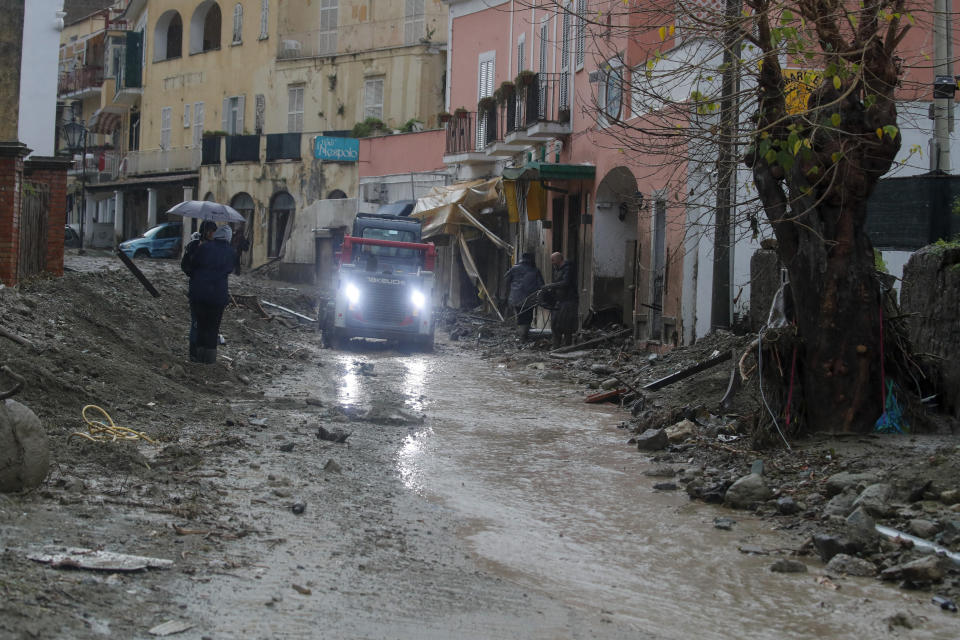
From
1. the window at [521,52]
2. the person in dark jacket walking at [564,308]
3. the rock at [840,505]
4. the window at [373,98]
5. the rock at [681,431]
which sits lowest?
the rock at [840,505]

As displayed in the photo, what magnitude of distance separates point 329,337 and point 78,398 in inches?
438

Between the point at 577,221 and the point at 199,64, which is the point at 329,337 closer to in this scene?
the point at 577,221

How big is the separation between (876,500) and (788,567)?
4.34 feet

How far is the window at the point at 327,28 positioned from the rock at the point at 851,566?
125 ft

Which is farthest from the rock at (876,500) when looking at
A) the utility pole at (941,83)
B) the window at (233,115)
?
the window at (233,115)

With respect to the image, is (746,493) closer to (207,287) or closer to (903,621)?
(903,621)

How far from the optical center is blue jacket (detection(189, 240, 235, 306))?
13.0 m

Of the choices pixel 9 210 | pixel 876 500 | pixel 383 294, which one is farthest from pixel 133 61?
pixel 876 500

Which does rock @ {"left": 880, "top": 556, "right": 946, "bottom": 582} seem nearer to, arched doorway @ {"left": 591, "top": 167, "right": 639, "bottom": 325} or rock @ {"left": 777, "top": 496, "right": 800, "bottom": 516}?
rock @ {"left": 777, "top": 496, "right": 800, "bottom": 516}

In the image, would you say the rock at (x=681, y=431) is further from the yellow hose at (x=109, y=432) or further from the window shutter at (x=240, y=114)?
the window shutter at (x=240, y=114)

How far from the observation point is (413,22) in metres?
38.8

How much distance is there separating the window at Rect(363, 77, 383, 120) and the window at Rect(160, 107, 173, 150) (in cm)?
1327

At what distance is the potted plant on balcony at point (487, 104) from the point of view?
26391 millimetres

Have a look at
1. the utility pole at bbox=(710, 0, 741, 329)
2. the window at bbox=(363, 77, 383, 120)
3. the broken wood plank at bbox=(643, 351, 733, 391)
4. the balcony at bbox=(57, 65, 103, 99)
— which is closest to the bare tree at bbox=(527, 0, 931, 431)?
the utility pole at bbox=(710, 0, 741, 329)
